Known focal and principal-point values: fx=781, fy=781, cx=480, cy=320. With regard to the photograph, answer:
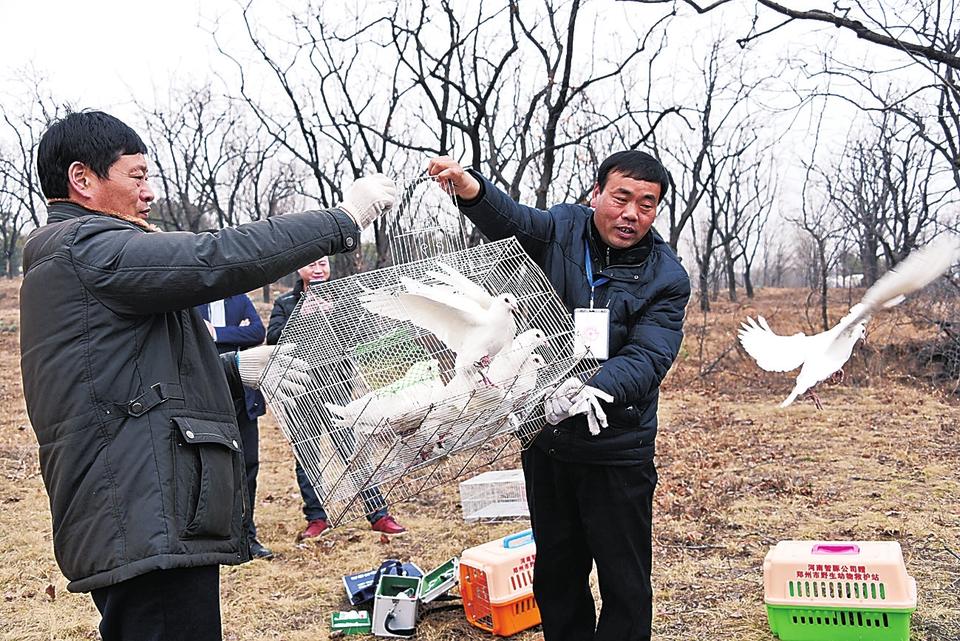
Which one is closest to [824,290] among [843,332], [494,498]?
[494,498]

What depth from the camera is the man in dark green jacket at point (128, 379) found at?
1.80 m

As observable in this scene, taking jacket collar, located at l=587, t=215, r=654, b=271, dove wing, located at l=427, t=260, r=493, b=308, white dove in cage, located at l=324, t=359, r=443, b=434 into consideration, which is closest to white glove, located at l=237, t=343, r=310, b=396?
white dove in cage, located at l=324, t=359, r=443, b=434

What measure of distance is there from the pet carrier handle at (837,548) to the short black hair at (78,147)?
10.5ft

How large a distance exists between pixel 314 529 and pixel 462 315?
3487 millimetres

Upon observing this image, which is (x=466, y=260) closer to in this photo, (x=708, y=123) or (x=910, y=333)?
(x=910, y=333)

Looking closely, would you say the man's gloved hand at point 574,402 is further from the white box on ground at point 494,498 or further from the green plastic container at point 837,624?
the white box on ground at point 494,498

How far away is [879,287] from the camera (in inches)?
96.2

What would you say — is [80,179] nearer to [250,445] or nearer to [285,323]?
[285,323]

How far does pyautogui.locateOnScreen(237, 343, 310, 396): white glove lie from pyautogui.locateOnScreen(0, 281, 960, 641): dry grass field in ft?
5.65

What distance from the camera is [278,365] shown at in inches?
102

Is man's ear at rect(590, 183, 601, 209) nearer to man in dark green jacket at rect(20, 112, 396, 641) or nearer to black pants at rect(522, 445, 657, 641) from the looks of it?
black pants at rect(522, 445, 657, 641)

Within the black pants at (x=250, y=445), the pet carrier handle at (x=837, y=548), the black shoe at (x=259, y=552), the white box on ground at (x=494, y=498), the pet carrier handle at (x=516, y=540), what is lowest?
the black shoe at (x=259, y=552)

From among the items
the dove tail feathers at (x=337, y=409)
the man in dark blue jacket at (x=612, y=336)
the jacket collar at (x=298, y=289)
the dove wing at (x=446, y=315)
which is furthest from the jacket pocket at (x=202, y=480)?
the jacket collar at (x=298, y=289)

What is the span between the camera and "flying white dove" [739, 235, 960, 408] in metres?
2.33
